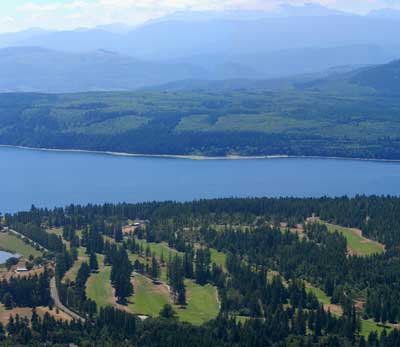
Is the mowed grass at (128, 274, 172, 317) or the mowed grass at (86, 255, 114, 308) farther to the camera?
the mowed grass at (86, 255, 114, 308)

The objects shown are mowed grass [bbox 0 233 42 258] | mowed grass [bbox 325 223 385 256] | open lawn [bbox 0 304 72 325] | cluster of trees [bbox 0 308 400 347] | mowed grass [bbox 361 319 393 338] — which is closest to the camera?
cluster of trees [bbox 0 308 400 347]

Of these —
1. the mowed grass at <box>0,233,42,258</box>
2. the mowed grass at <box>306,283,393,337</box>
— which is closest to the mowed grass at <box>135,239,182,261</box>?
the mowed grass at <box>0,233,42,258</box>

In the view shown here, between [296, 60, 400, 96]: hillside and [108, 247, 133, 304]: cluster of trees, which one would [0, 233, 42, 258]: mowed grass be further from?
[296, 60, 400, 96]: hillside

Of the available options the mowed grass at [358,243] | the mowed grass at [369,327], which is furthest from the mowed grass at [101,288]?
the mowed grass at [358,243]

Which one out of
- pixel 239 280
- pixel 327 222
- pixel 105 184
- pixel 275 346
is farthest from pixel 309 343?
pixel 105 184

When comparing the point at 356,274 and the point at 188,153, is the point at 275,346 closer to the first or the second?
the point at 356,274
